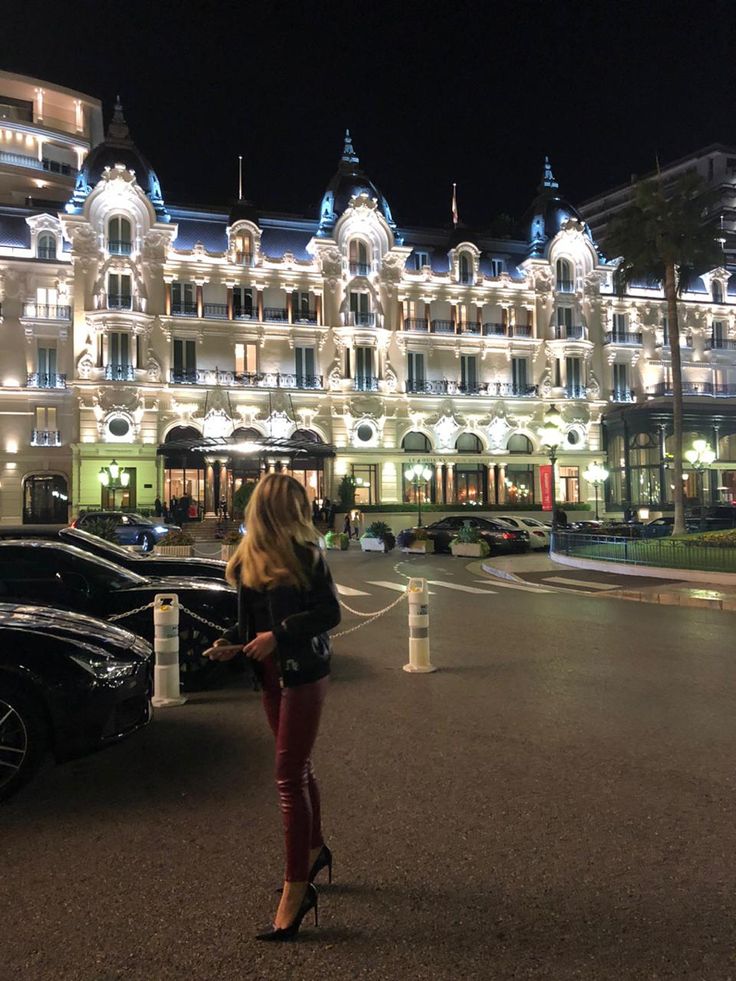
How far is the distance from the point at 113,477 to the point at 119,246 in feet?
44.9

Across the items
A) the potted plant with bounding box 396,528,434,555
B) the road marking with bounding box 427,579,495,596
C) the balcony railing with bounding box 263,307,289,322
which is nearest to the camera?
the road marking with bounding box 427,579,495,596

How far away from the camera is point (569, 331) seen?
178ft

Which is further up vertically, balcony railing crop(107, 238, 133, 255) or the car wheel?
balcony railing crop(107, 238, 133, 255)

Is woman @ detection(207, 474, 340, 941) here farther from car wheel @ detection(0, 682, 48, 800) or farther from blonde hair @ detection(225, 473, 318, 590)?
car wheel @ detection(0, 682, 48, 800)

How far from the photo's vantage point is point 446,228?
56062 millimetres

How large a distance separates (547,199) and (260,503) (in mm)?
57548

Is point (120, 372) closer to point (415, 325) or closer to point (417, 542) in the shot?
point (415, 325)

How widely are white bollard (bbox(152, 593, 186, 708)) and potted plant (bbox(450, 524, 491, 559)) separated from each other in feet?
69.7

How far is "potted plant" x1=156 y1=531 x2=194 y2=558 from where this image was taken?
22.5 meters

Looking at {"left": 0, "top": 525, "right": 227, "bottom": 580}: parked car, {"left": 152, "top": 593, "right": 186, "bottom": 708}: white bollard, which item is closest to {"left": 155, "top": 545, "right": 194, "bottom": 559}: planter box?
{"left": 0, "top": 525, "right": 227, "bottom": 580}: parked car

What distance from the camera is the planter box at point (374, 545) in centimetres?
3052

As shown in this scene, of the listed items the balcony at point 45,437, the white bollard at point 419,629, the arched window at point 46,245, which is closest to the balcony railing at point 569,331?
the arched window at point 46,245

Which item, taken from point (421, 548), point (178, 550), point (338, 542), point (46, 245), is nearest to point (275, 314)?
point (46, 245)

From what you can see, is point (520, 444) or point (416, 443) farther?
point (520, 444)
